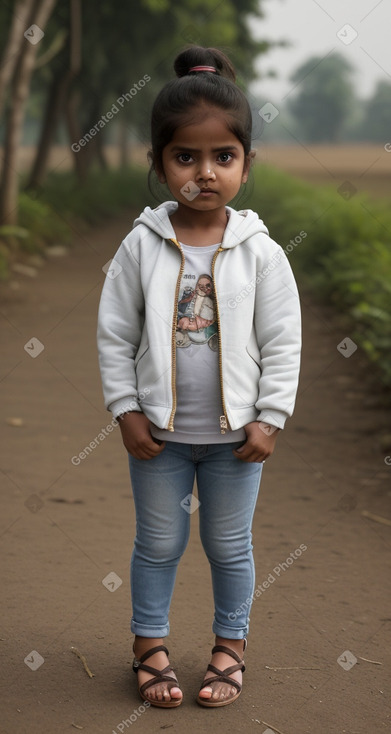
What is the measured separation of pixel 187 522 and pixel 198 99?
124 centimetres

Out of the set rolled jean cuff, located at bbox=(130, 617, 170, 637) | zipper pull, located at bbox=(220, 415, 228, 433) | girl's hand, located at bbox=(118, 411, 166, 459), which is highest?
girl's hand, located at bbox=(118, 411, 166, 459)

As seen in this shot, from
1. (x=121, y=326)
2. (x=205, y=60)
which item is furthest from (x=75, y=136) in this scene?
(x=121, y=326)

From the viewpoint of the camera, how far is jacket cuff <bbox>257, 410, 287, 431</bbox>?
2756 millimetres

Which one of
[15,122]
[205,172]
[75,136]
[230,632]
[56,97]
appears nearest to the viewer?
[205,172]

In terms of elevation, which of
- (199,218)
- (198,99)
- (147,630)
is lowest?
(147,630)

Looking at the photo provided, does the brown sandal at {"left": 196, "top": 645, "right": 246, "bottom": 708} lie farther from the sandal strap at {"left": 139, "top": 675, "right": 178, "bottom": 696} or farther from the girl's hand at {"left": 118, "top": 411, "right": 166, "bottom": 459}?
the girl's hand at {"left": 118, "top": 411, "right": 166, "bottom": 459}

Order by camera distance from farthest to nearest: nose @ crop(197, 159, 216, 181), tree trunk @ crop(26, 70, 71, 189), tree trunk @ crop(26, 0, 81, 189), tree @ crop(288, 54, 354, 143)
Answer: tree @ crop(288, 54, 354, 143) → tree trunk @ crop(26, 70, 71, 189) → tree trunk @ crop(26, 0, 81, 189) → nose @ crop(197, 159, 216, 181)

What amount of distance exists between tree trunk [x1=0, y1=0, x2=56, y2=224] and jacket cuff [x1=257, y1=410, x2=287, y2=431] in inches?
441

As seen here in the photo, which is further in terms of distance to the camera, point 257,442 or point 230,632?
point 230,632

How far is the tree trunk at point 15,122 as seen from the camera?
44.1 ft

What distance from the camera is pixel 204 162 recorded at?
2.67 metres

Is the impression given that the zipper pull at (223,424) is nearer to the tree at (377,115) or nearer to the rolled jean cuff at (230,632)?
the rolled jean cuff at (230,632)

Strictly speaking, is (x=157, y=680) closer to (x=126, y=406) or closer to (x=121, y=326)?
(x=126, y=406)

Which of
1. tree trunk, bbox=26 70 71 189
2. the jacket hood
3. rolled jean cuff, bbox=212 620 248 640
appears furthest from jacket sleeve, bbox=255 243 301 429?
tree trunk, bbox=26 70 71 189
